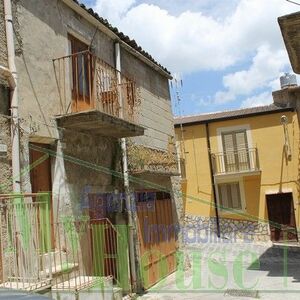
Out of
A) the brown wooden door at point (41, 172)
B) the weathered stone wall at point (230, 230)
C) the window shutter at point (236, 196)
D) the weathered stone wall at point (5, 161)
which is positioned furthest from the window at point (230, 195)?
the weathered stone wall at point (5, 161)

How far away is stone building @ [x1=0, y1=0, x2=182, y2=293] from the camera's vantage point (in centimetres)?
716

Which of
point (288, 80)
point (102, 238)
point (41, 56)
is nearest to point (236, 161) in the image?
point (288, 80)

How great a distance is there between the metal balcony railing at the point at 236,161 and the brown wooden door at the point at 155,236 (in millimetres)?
10674

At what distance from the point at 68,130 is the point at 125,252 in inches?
138

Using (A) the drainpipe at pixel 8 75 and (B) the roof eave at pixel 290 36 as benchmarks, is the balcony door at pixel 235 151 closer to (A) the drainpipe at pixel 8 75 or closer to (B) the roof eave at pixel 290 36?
(B) the roof eave at pixel 290 36

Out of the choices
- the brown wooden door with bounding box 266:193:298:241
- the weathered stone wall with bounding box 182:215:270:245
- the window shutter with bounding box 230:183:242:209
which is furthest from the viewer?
the window shutter with bounding box 230:183:242:209

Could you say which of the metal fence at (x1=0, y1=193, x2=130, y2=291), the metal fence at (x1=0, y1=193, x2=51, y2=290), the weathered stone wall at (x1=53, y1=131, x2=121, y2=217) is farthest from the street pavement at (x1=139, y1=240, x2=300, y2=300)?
the metal fence at (x1=0, y1=193, x2=51, y2=290)

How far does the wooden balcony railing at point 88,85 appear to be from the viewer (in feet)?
28.2

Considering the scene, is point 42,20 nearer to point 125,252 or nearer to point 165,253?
point 125,252

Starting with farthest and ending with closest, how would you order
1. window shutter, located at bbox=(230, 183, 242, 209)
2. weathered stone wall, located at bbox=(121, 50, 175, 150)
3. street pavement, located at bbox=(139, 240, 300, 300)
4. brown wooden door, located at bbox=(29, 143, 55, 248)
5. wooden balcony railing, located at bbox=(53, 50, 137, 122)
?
window shutter, located at bbox=(230, 183, 242, 209) → weathered stone wall, located at bbox=(121, 50, 175, 150) → street pavement, located at bbox=(139, 240, 300, 300) → wooden balcony railing, located at bbox=(53, 50, 137, 122) → brown wooden door, located at bbox=(29, 143, 55, 248)

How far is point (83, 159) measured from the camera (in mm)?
9016

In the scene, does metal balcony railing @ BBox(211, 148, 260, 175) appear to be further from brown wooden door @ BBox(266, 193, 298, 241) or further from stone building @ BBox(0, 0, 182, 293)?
stone building @ BBox(0, 0, 182, 293)

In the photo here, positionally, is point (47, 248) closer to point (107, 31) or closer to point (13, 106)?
point (13, 106)

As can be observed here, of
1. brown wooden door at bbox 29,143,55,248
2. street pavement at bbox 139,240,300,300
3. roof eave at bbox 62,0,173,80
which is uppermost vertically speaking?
roof eave at bbox 62,0,173,80
